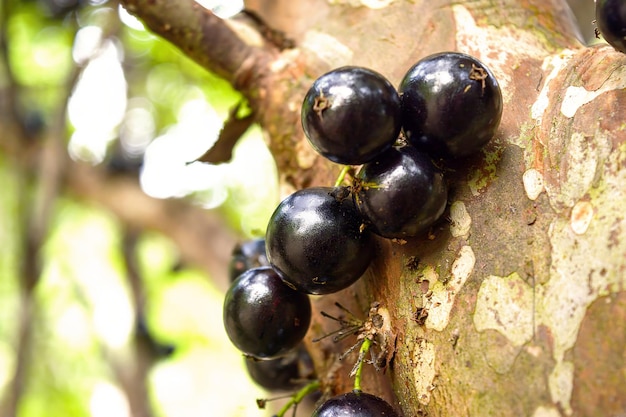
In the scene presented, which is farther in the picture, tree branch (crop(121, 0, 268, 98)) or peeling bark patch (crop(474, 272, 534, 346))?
tree branch (crop(121, 0, 268, 98))

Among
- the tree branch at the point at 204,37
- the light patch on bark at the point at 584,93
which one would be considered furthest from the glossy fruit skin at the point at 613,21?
the tree branch at the point at 204,37

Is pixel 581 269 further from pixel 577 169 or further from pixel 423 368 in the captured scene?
pixel 423 368

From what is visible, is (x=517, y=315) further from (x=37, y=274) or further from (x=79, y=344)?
(x=79, y=344)

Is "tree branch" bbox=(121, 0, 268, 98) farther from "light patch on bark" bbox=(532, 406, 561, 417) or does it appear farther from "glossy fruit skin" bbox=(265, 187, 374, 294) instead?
"light patch on bark" bbox=(532, 406, 561, 417)

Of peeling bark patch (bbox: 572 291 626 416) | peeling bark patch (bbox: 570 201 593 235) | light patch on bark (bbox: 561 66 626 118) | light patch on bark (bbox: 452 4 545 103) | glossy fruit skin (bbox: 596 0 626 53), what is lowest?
peeling bark patch (bbox: 572 291 626 416)

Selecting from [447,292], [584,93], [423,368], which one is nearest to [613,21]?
[584,93]

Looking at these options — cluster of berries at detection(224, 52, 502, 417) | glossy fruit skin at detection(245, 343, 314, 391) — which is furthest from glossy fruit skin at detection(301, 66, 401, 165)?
glossy fruit skin at detection(245, 343, 314, 391)
